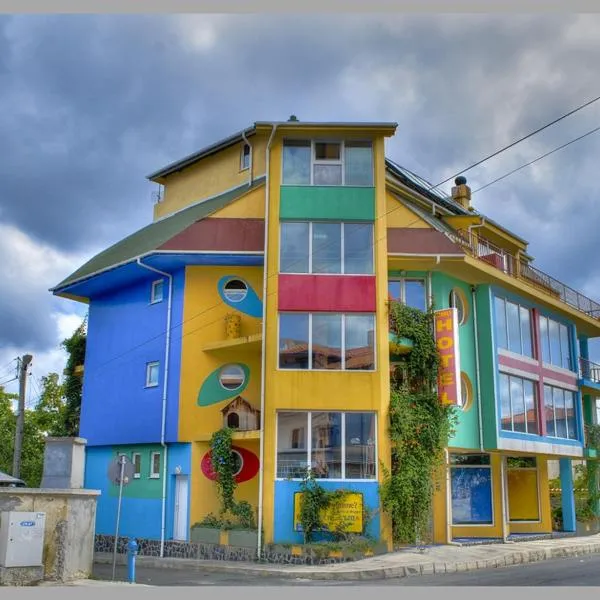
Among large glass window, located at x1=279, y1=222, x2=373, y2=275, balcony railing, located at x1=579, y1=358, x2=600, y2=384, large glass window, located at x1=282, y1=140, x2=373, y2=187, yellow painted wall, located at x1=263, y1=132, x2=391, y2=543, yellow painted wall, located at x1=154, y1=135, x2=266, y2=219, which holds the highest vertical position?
yellow painted wall, located at x1=154, y1=135, x2=266, y2=219

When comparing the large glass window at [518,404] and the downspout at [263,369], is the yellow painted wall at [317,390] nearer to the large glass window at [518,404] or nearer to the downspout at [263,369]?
the downspout at [263,369]

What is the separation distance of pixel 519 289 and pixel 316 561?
12959mm

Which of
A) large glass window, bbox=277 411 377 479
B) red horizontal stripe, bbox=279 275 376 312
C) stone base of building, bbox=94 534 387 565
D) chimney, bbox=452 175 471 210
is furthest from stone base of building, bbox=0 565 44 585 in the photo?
chimney, bbox=452 175 471 210

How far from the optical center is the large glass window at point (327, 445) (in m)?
20.9

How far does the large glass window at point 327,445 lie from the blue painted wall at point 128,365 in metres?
4.01

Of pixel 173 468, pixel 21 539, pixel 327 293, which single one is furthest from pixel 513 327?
pixel 21 539

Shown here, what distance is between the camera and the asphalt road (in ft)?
52.0

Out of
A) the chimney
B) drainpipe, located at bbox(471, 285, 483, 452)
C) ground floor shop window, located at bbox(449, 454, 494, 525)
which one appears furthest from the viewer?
the chimney

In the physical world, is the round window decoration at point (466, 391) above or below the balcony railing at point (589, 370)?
below

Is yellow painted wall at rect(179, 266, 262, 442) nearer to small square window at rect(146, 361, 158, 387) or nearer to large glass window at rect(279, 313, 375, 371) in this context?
small square window at rect(146, 361, 158, 387)

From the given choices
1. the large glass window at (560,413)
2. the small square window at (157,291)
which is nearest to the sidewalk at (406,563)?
the large glass window at (560,413)

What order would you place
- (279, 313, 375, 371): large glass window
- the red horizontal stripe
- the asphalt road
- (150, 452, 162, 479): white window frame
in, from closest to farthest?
the asphalt road
(279, 313, 375, 371): large glass window
the red horizontal stripe
(150, 452, 162, 479): white window frame

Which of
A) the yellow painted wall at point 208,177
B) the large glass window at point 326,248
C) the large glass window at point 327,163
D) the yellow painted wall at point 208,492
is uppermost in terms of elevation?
the yellow painted wall at point 208,177

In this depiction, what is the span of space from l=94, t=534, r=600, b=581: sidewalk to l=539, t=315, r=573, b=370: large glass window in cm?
813
